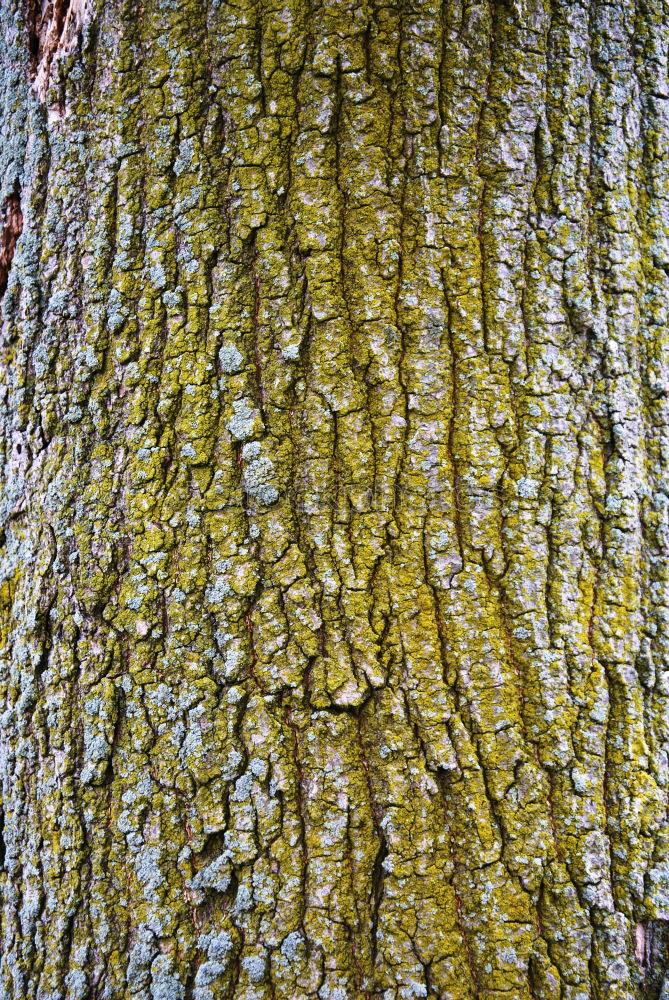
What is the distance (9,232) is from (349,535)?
40.3 inches

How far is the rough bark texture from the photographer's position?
43.5 inches

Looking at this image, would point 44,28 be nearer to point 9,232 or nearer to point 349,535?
point 9,232

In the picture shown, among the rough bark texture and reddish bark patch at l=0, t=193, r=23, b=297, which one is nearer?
the rough bark texture

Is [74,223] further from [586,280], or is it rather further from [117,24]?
[586,280]

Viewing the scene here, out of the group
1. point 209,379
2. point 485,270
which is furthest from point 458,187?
point 209,379

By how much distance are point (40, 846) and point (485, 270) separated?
1338 millimetres

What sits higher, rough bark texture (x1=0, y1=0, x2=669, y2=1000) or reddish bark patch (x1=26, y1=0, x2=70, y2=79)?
reddish bark patch (x1=26, y1=0, x2=70, y2=79)

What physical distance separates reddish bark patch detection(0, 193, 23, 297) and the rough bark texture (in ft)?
0.81

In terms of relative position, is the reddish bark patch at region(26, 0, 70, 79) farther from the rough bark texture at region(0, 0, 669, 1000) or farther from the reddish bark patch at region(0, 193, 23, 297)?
the reddish bark patch at region(0, 193, 23, 297)

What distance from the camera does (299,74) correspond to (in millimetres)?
1189

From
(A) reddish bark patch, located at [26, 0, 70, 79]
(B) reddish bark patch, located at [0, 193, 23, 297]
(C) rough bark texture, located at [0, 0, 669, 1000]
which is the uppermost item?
(A) reddish bark patch, located at [26, 0, 70, 79]

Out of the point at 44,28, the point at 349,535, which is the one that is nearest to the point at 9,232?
the point at 44,28

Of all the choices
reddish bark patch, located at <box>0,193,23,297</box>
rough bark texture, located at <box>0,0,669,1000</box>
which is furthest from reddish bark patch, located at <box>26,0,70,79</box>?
reddish bark patch, located at <box>0,193,23,297</box>

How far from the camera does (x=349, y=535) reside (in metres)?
1.15
